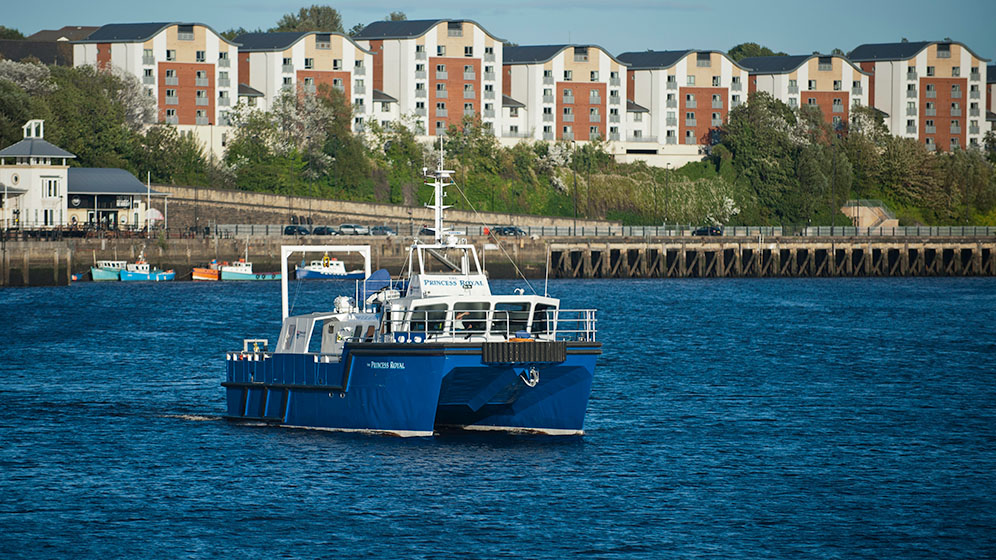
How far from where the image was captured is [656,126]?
17238 cm

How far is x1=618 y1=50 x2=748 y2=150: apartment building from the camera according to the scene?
6777 inches

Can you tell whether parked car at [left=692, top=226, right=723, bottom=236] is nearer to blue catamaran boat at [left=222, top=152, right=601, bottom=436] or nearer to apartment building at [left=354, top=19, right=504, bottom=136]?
apartment building at [left=354, top=19, right=504, bottom=136]

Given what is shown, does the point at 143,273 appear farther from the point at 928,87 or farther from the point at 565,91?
the point at 928,87

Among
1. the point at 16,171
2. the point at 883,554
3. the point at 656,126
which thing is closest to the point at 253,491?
the point at 883,554

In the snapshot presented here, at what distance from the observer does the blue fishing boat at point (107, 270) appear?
11250cm

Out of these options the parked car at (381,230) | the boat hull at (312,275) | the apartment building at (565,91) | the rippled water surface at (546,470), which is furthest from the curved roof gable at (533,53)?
the rippled water surface at (546,470)

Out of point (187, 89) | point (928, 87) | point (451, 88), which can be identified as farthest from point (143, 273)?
point (928, 87)

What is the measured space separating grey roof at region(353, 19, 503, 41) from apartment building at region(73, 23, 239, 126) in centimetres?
1971

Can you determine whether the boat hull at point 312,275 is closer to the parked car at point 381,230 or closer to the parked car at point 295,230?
the parked car at point 295,230

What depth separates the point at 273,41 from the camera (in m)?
153

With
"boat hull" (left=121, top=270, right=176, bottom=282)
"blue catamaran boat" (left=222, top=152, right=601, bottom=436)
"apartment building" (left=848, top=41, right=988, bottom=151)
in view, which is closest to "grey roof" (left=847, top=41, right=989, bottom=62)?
"apartment building" (left=848, top=41, right=988, bottom=151)

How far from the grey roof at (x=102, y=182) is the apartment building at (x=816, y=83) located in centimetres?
8453

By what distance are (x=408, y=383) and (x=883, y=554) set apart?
1246cm

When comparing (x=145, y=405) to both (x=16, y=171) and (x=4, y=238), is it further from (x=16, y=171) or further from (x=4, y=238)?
(x=16, y=171)
